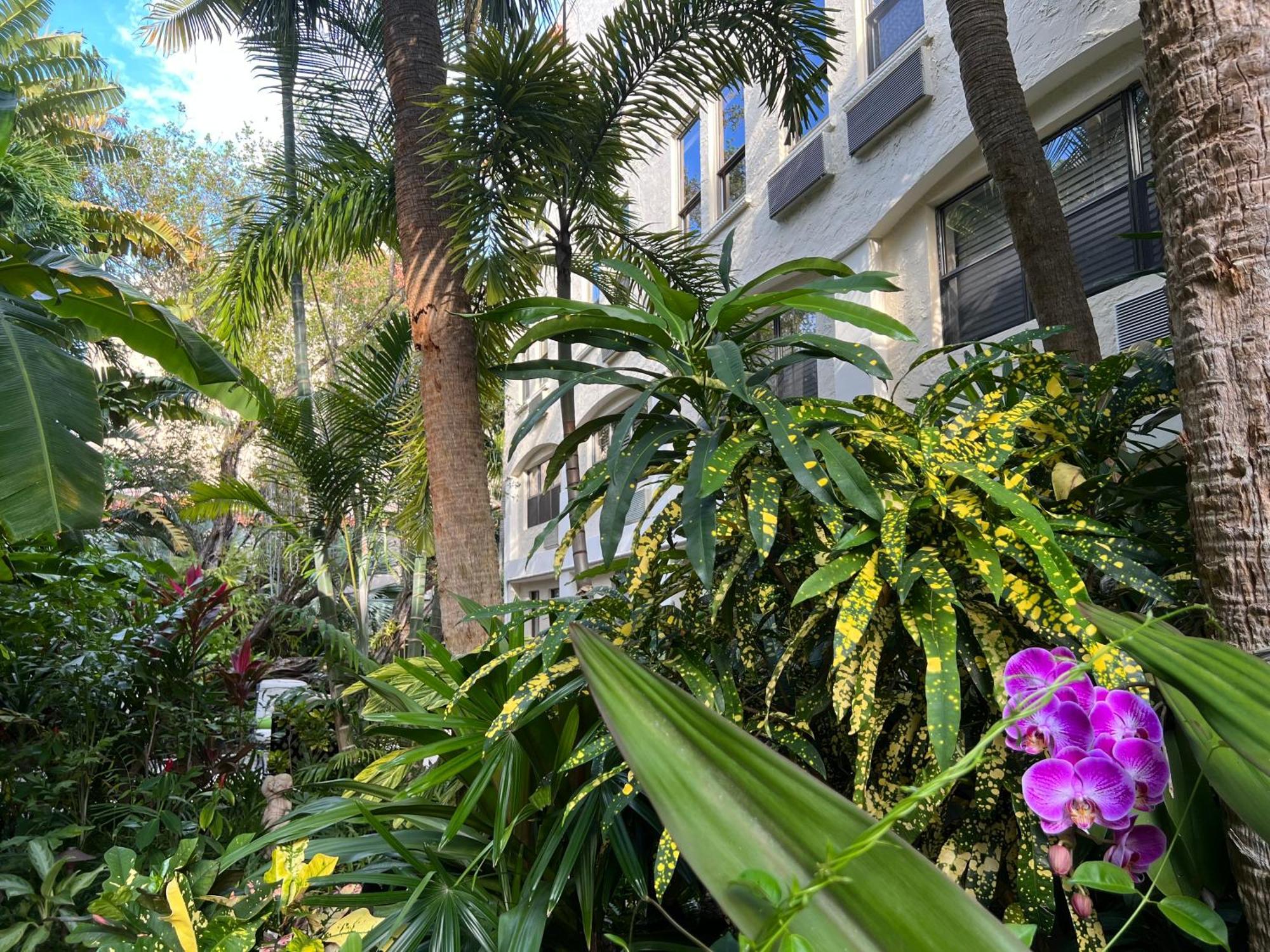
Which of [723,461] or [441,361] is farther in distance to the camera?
[441,361]

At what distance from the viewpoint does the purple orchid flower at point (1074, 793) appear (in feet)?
2.55

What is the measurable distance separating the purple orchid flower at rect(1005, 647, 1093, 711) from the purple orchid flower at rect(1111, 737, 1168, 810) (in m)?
0.05

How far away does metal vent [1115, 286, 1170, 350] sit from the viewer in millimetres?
5195

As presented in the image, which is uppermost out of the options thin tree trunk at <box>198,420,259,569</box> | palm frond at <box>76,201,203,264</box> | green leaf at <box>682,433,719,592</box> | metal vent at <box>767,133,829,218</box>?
palm frond at <box>76,201,203,264</box>

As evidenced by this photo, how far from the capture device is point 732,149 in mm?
10625

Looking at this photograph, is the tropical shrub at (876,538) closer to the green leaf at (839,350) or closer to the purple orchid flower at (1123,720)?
the green leaf at (839,350)

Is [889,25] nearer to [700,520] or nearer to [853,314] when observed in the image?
[853,314]

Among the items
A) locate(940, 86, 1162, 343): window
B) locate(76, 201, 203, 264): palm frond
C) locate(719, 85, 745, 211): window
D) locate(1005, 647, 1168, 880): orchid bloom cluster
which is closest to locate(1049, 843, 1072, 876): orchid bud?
locate(1005, 647, 1168, 880): orchid bloom cluster

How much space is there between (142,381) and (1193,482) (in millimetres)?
14102

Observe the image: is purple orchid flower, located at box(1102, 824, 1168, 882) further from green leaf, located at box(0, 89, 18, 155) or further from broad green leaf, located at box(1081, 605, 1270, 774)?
green leaf, located at box(0, 89, 18, 155)

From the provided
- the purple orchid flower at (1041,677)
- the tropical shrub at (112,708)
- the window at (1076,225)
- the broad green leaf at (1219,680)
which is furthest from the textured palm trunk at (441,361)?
the window at (1076,225)

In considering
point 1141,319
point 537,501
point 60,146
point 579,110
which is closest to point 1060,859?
point 579,110

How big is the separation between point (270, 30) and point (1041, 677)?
8.43 m

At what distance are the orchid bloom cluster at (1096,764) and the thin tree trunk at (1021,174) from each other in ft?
6.96
